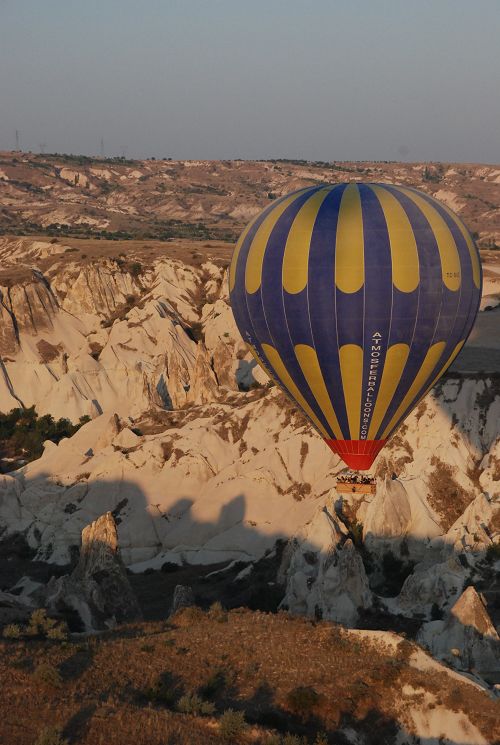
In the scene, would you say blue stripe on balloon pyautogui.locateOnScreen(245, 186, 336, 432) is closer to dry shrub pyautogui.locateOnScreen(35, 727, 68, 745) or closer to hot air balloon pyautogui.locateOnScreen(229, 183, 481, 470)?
hot air balloon pyautogui.locateOnScreen(229, 183, 481, 470)

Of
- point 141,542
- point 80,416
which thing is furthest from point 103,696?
point 80,416

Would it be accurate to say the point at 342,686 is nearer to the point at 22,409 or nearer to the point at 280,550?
the point at 280,550

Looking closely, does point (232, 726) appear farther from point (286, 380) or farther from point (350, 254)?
point (286, 380)

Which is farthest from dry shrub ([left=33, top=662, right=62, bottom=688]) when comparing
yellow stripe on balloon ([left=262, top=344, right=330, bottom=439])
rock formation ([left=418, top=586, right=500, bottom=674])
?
yellow stripe on balloon ([left=262, top=344, right=330, bottom=439])

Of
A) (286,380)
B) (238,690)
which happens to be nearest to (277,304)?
(286,380)

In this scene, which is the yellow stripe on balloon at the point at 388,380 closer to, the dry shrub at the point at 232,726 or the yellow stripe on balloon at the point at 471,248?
the yellow stripe on balloon at the point at 471,248

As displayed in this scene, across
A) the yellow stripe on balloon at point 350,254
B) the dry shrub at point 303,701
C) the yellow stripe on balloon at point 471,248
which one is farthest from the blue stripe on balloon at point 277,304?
the dry shrub at point 303,701
